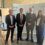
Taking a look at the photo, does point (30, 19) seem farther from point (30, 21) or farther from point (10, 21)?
point (10, 21)

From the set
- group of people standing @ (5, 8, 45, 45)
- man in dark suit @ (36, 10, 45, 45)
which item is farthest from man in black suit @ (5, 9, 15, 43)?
man in dark suit @ (36, 10, 45, 45)

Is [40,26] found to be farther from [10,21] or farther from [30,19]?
[10,21]

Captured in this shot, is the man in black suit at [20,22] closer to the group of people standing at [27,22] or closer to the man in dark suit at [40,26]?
the group of people standing at [27,22]

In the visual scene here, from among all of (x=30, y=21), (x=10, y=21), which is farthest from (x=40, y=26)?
(x=10, y=21)

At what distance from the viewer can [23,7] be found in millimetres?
824

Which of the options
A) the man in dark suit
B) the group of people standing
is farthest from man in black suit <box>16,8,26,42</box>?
the man in dark suit

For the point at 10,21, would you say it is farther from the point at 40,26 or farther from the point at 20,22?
the point at 40,26

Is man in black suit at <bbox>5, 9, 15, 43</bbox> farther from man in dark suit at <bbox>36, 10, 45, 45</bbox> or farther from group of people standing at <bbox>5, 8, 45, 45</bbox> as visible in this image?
man in dark suit at <bbox>36, 10, 45, 45</bbox>

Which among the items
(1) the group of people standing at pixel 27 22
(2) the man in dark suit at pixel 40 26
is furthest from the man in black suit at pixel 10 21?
(2) the man in dark suit at pixel 40 26

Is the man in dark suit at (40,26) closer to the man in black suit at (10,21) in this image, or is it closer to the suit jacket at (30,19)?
the suit jacket at (30,19)

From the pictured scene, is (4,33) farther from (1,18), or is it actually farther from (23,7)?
(23,7)

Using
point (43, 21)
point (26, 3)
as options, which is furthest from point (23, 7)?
point (43, 21)

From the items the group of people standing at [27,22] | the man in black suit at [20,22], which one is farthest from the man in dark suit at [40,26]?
the man in black suit at [20,22]

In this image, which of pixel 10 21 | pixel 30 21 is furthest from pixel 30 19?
pixel 10 21
